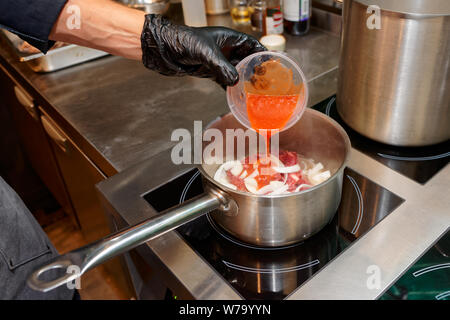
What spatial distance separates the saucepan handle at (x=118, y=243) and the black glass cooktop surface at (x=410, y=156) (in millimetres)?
390

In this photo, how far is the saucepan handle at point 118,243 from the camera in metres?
0.55

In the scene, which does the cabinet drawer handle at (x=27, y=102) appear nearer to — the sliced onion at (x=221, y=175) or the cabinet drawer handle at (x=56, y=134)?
the cabinet drawer handle at (x=56, y=134)

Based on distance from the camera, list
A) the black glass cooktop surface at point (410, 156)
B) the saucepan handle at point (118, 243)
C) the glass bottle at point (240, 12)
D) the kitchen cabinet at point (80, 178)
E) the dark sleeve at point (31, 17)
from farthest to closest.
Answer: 1. the glass bottle at point (240, 12)
2. the kitchen cabinet at point (80, 178)
3. the black glass cooktop surface at point (410, 156)
4. the dark sleeve at point (31, 17)
5. the saucepan handle at point (118, 243)

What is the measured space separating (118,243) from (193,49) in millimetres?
360

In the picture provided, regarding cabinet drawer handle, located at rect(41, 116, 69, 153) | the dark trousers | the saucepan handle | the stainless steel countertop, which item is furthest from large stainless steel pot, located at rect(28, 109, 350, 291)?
cabinet drawer handle, located at rect(41, 116, 69, 153)

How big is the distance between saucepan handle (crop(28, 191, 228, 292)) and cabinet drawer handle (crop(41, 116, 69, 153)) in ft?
2.29

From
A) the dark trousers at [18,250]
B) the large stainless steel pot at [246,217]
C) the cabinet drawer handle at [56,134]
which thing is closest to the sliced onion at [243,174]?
the large stainless steel pot at [246,217]

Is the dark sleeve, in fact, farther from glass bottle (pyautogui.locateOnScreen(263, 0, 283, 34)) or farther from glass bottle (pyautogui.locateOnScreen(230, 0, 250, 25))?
glass bottle (pyautogui.locateOnScreen(230, 0, 250, 25))

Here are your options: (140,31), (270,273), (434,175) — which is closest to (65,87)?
(140,31)

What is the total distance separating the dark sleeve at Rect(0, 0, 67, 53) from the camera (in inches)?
29.7

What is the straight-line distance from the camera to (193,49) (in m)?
0.77

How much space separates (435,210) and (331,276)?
24 centimetres

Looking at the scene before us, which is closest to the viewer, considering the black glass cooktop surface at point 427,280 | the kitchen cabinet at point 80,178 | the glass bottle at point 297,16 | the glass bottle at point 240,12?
the black glass cooktop surface at point 427,280

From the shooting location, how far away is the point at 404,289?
653 mm
